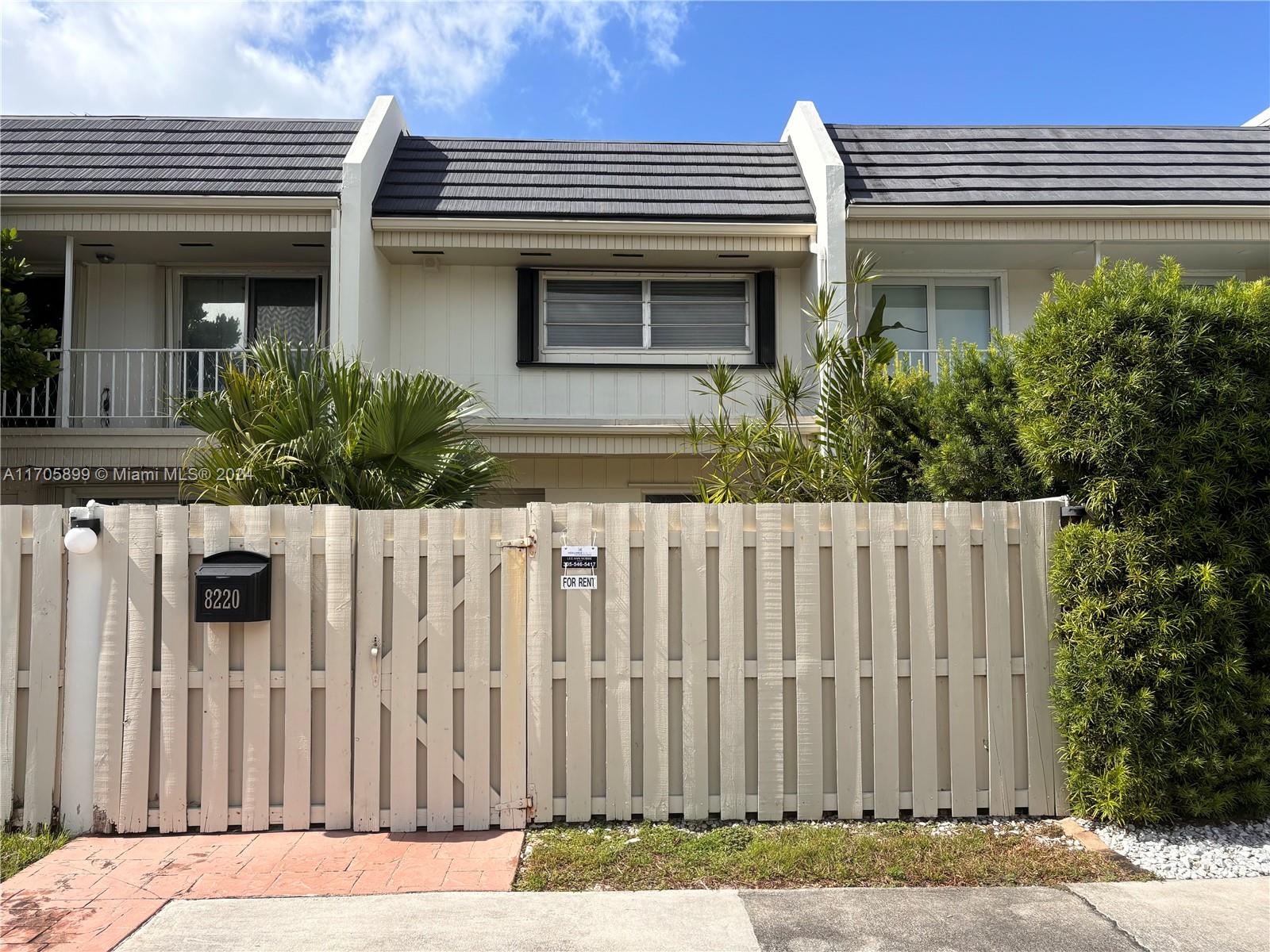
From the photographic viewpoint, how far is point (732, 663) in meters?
4.79

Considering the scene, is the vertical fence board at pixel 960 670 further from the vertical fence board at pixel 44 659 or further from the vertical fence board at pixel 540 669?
the vertical fence board at pixel 44 659

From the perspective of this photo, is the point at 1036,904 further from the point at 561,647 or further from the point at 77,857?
the point at 77,857

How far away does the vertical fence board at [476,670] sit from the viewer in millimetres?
4656

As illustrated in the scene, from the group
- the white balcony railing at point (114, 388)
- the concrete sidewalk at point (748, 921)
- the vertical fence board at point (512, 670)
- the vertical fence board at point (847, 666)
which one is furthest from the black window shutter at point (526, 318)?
the concrete sidewalk at point (748, 921)

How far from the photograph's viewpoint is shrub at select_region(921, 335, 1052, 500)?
5719 millimetres

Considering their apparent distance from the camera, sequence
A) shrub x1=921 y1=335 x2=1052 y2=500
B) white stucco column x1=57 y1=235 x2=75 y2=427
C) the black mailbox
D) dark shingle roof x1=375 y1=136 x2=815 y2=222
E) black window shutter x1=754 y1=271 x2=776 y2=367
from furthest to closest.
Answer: black window shutter x1=754 y1=271 x2=776 y2=367
dark shingle roof x1=375 y1=136 x2=815 y2=222
white stucco column x1=57 y1=235 x2=75 y2=427
shrub x1=921 y1=335 x2=1052 y2=500
the black mailbox

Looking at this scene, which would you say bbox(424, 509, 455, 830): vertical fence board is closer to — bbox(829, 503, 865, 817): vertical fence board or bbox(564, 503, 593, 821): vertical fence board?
bbox(564, 503, 593, 821): vertical fence board

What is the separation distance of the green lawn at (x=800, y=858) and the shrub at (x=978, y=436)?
7.20 feet

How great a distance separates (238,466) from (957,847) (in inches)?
191

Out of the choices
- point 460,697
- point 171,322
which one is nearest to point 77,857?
point 460,697

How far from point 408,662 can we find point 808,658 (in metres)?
2.25

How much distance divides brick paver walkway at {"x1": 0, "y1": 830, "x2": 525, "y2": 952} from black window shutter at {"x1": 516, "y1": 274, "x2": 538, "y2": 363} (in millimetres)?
6800

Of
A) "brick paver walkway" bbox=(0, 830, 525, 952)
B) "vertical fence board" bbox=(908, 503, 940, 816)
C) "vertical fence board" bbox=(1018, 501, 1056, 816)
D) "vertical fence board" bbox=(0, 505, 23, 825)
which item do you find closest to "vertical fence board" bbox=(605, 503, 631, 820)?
"brick paver walkway" bbox=(0, 830, 525, 952)

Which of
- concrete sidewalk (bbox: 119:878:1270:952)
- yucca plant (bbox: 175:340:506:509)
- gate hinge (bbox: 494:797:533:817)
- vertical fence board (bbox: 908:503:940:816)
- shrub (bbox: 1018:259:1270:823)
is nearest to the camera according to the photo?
concrete sidewalk (bbox: 119:878:1270:952)
